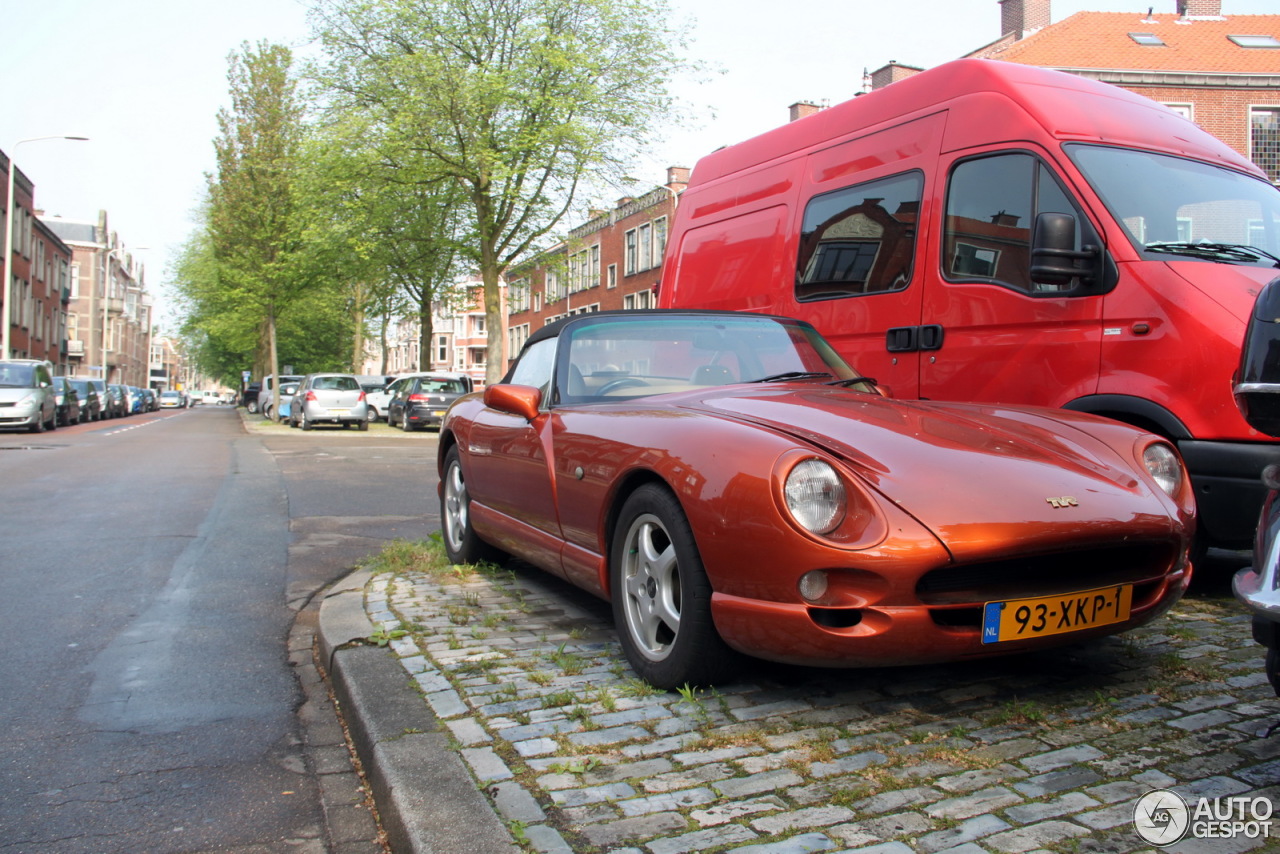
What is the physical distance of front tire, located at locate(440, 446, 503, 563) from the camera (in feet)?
18.7

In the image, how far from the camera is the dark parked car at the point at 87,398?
36406mm

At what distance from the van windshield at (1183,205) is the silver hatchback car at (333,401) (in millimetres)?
24509

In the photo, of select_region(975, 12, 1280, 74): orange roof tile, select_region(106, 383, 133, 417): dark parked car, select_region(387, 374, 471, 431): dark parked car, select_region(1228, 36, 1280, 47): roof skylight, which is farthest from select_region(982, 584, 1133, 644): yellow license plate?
select_region(106, 383, 133, 417): dark parked car

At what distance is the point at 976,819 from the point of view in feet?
7.87

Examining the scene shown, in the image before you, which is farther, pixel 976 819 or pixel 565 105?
pixel 565 105

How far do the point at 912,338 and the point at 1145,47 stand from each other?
33.7 metres

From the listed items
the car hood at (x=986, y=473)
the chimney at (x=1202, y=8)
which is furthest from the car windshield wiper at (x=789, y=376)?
the chimney at (x=1202, y=8)

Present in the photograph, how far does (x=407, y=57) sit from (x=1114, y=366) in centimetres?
2312

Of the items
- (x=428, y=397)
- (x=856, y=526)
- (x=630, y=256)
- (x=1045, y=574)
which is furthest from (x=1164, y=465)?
(x=630, y=256)

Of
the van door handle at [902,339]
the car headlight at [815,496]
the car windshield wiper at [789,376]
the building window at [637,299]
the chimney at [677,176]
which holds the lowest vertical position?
the car headlight at [815,496]

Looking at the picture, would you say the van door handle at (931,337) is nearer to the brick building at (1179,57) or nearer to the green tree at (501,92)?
the green tree at (501,92)

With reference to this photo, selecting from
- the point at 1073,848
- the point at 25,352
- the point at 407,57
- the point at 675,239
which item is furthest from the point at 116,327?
the point at 1073,848

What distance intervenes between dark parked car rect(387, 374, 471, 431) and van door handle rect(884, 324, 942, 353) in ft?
71.2

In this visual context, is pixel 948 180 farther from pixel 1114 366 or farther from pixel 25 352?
pixel 25 352
